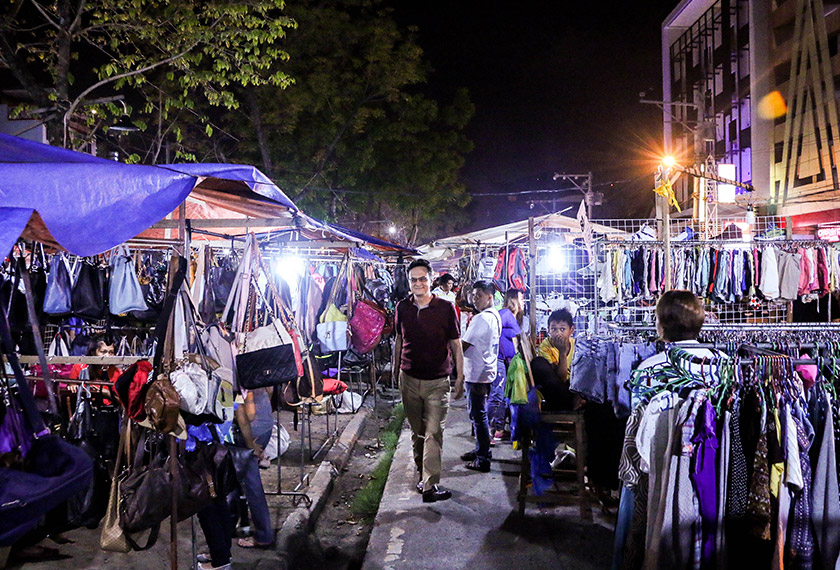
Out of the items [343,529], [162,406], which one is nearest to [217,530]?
[162,406]

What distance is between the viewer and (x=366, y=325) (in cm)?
768

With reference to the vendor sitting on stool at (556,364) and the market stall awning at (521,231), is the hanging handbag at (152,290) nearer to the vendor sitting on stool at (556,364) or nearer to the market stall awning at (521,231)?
the vendor sitting on stool at (556,364)

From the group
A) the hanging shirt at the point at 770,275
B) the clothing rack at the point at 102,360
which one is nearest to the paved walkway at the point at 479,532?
the clothing rack at the point at 102,360

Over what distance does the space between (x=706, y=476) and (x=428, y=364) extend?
3.00 metres

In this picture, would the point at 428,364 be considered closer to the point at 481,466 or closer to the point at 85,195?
the point at 481,466

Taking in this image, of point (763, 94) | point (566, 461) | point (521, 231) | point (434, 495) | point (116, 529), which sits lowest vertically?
point (434, 495)

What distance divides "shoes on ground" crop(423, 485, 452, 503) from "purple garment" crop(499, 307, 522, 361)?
7.16 feet

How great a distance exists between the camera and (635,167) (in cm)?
4572

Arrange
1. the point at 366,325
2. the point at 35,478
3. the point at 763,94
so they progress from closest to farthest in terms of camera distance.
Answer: the point at 35,478 → the point at 366,325 → the point at 763,94

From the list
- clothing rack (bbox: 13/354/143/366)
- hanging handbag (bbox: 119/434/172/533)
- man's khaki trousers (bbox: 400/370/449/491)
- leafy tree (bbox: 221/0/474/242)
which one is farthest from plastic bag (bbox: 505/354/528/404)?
leafy tree (bbox: 221/0/474/242)

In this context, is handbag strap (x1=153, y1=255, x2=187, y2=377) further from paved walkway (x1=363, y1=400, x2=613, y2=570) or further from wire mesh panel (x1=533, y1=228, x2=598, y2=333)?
wire mesh panel (x1=533, y1=228, x2=598, y2=333)

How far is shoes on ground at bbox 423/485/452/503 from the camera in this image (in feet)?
18.9

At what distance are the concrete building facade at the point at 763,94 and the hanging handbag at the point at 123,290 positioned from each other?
18710mm

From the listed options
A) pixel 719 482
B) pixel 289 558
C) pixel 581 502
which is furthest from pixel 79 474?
pixel 581 502
